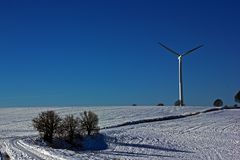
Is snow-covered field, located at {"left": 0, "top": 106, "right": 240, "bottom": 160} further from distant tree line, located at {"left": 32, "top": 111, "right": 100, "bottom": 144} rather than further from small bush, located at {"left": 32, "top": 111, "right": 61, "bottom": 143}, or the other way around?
distant tree line, located at {"left": 32, "top": 111, "right": 100, "bottom": 144}

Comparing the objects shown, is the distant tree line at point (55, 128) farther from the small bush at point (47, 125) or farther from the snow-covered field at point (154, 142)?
the snow-covered field at point (154, 142)

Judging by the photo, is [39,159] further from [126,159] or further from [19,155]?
[126,159]

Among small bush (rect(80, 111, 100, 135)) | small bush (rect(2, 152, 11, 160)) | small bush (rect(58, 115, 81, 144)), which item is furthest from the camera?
small bush (rect(80, 111, 100, 135))

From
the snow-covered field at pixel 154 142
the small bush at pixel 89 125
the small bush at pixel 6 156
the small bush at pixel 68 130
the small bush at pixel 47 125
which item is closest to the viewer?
the small bush at pixel 6 156

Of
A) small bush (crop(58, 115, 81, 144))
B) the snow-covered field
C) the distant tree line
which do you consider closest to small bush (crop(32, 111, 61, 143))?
the distant tree line

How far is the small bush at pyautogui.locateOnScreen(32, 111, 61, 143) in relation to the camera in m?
44.1

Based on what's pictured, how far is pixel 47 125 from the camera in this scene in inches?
1745

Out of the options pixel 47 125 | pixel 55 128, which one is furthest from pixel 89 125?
pixel 47 125

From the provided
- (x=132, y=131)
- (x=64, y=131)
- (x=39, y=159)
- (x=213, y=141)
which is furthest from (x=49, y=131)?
(x=39, y=159)

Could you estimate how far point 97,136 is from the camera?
47.0 m

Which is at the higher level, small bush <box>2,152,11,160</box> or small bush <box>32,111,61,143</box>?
small bush <box>32,111,61,143</box>

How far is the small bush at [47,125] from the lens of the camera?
4412 cm

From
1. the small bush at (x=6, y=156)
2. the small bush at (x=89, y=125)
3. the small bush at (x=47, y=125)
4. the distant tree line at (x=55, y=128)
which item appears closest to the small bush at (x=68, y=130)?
the distant tree line at (x=55, y=128)

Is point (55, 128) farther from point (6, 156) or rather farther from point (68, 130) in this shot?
point (6, 156)
